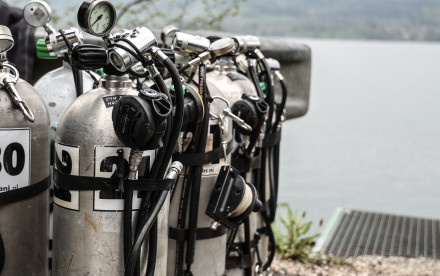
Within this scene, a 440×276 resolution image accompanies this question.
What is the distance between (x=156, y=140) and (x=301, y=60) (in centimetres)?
317

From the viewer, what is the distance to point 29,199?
2109 mm

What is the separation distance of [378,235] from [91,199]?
142 inches

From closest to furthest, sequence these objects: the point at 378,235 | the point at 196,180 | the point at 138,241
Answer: the point at 138,241
the point at 196,180
the point at 378,235

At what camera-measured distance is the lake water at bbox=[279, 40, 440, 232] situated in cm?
591

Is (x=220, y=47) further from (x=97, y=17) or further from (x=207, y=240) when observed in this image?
(x=207, y=240)

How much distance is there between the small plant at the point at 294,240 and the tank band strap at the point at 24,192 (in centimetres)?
248

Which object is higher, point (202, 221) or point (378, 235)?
point (202, 221)

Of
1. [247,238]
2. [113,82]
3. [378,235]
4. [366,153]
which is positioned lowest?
[378,235]

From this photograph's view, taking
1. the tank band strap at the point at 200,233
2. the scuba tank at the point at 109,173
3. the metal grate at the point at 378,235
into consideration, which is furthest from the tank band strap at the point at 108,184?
the metal grate at the point at 378,235

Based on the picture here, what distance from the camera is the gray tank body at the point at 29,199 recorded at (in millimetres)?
1987

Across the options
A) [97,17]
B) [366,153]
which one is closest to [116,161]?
[97,17]

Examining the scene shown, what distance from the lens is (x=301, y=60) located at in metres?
4.80

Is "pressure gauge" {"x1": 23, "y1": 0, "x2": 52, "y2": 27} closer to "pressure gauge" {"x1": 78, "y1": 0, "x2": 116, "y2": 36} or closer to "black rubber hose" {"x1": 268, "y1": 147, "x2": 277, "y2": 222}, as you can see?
"pressure gauge" {"x1": 78, "y1": 0, "x2": 116, "y2": 36}

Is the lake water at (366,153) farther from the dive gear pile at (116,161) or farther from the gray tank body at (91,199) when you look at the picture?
the gray tank body at (91,199)
